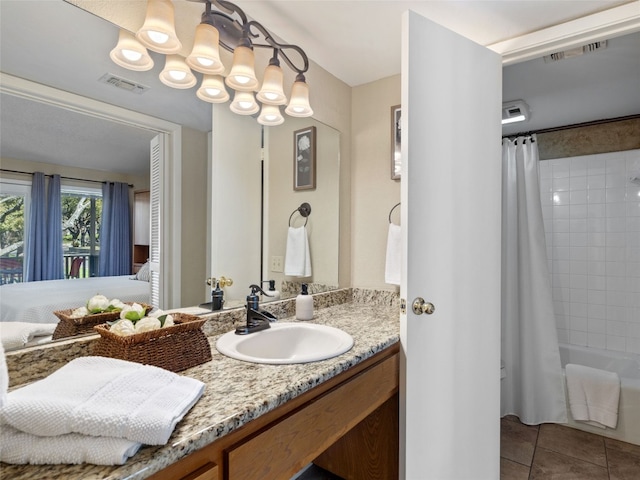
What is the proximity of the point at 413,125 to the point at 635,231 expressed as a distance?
2.48 m

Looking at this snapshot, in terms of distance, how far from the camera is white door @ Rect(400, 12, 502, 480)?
1.23m

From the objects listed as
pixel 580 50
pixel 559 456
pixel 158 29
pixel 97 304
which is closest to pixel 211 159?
pixel 158 29

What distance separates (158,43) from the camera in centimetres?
108

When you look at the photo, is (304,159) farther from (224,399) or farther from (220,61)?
(224,399)

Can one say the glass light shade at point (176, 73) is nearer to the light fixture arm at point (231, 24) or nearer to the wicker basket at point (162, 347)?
the light fixture arm at point (231, 24)

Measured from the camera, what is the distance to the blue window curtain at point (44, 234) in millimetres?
889

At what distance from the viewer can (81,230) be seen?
980mm

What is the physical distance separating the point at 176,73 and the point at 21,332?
36.3 inches

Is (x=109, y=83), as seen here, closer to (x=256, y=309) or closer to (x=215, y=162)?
(x=215, y=162)

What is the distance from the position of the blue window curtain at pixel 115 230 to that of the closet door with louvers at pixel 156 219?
0.26ft

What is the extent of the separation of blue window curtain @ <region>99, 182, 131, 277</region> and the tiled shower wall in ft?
10.4

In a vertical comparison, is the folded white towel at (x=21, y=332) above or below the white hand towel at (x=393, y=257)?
below

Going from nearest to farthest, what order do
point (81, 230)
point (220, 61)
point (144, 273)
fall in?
1. point (81, 230)
2. point (144, 273)
3. point (220, 61)

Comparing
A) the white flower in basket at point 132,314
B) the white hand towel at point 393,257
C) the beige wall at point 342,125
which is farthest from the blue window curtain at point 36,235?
the white hand towel at point 393,257
